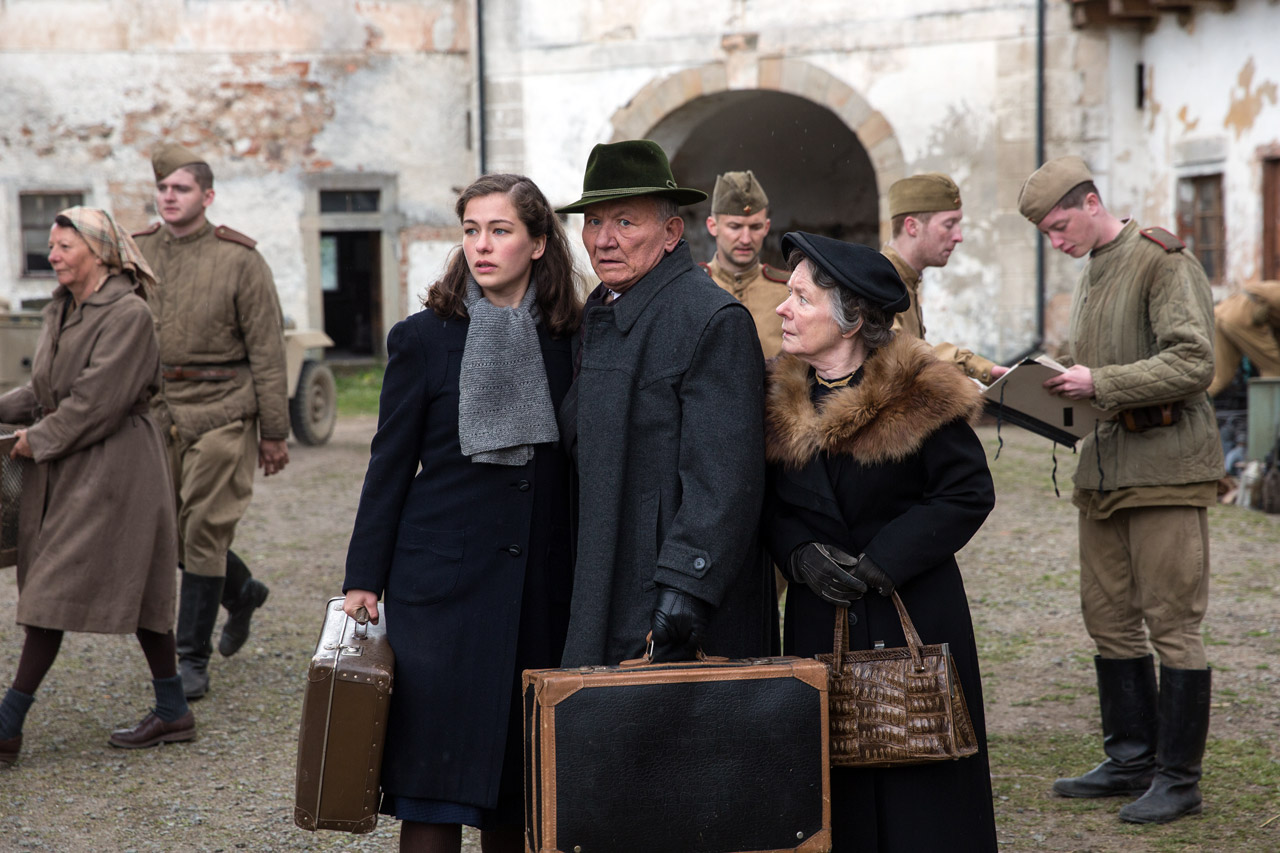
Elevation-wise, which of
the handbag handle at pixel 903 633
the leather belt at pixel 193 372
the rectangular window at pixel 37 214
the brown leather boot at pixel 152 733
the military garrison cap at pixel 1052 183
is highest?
the rectangular window at pixel 37 214

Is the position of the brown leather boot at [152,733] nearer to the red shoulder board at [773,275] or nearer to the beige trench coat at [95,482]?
the beige trench coat at [95,482]

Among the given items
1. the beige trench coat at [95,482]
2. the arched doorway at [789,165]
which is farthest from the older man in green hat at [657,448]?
the arched doorway at [789,165]

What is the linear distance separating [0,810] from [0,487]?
100 centimetres

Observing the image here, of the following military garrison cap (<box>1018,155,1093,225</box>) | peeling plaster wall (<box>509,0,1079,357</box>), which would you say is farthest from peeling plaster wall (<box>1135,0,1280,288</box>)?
military garrison cap (<box>1018,155,1093,225</box>)

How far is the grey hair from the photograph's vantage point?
2.82 metres

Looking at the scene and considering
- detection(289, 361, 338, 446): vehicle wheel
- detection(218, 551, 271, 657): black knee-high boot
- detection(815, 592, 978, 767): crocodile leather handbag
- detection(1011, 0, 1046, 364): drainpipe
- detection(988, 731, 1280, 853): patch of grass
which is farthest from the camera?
detection(1011, 0, 1046, 364): drainpipe

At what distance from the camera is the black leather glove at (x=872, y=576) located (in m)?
2.72

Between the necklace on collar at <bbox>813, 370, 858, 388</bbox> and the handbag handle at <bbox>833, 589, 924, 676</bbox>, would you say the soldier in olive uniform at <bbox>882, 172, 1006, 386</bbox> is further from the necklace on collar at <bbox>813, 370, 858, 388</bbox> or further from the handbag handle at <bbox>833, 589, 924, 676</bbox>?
the handbag handle at <bbox>833, 589, 924, 676</bbox>

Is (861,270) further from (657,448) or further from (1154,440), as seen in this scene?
(1154,440)

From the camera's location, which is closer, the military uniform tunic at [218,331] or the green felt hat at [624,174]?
the green felt hat at [624,174]

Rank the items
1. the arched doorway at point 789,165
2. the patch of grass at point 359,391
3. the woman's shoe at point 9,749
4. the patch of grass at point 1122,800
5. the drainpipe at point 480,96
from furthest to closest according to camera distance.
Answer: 1. the arched doorway at point 789,165
2. the patch of grass at point 359,391
3. the drainpipe at point 480,96
4. the woman's shoe at point 9,749
5. the patch of grass at point 1122,800

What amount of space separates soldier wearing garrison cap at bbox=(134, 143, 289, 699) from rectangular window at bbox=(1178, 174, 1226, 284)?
10.1 m

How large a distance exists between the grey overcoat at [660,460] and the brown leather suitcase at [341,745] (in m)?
0.41

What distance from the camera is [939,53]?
1446cm
